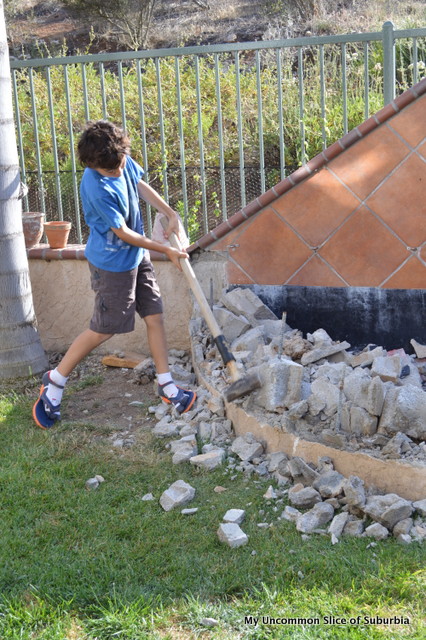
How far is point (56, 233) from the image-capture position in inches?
249

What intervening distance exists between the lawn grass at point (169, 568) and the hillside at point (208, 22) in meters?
11.9

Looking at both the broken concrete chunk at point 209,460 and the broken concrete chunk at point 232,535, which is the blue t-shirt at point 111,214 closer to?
the broken concrete chunk at point 209,460

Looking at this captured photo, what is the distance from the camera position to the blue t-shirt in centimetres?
484

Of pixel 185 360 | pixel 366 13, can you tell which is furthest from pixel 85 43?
pixel 185 360

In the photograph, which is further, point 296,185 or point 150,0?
point 150,0

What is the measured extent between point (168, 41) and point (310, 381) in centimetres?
1391

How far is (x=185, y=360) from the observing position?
19.6 ft

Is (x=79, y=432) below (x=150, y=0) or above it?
below

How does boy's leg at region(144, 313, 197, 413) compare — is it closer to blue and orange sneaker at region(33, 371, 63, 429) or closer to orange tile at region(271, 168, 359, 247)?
blue and orange sneaker at region(33, 371, 63, 429)

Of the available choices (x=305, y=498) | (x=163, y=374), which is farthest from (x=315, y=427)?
(x=163, y=374)

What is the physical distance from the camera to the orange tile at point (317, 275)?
520 centimetres

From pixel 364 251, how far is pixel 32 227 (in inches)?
99.9

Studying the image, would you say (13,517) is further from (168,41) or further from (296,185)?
(168,41)

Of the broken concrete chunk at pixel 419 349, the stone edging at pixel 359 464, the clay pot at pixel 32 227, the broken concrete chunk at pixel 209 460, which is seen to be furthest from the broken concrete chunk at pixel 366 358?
the clay pot at pixel 32 227
